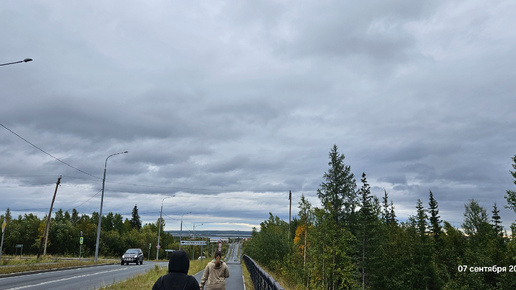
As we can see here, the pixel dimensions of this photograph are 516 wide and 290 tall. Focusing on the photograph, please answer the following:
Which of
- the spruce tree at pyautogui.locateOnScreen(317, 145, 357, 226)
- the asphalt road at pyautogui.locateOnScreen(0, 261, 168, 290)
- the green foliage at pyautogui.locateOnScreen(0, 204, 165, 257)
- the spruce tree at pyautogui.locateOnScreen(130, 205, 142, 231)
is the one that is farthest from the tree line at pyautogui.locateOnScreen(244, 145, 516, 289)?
the spruce tree at pyautogui.locateOnScreen(130, 205, 142, 231)

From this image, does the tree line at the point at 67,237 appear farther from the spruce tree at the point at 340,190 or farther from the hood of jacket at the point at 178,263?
the hood of jacket at the point at 178,263

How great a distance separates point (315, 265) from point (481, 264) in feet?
128

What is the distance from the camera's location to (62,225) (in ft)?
279

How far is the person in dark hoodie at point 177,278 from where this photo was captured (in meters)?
4.43

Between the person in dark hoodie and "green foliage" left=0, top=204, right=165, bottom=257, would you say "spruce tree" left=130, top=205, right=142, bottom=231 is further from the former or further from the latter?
the person in dark hoodie

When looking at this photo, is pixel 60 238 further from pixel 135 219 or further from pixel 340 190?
pixel 135 219

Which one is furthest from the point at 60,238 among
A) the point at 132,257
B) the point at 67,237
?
the point at 132,257

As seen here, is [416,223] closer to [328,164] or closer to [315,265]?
[328,164]

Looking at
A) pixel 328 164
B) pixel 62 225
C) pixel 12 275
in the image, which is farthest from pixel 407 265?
pixel 62 225

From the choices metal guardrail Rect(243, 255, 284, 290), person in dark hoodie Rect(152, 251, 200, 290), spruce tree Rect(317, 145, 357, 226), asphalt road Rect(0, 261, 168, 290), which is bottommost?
asphalt road Rect(0, 261, 168, 290)

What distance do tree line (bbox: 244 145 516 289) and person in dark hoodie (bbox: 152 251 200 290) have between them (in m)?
25.9

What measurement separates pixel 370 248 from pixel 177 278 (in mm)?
57405

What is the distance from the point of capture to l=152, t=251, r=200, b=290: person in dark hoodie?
4430 millimetres

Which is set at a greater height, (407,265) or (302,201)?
(302,201)
